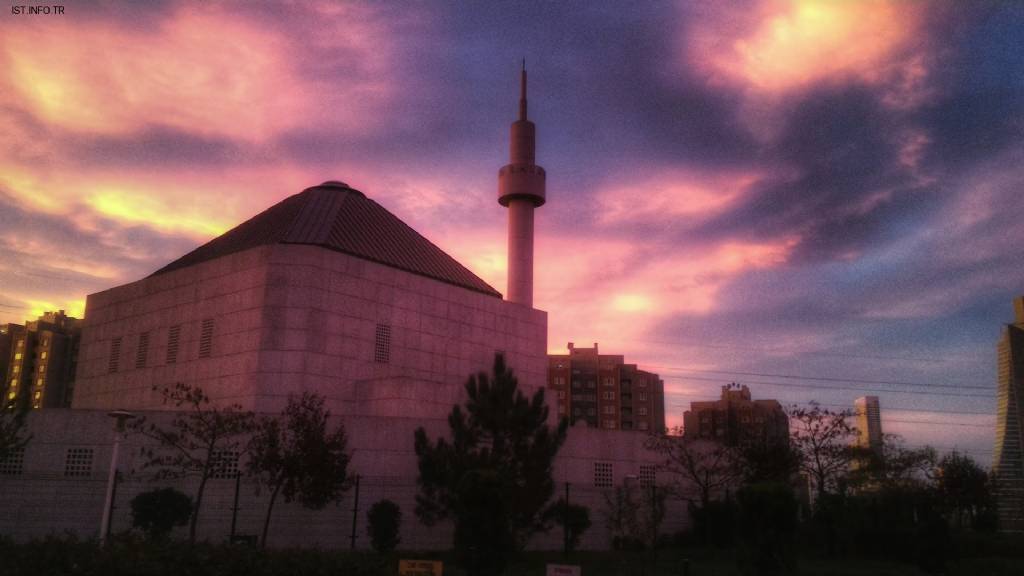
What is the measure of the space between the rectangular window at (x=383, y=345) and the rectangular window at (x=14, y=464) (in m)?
21.6

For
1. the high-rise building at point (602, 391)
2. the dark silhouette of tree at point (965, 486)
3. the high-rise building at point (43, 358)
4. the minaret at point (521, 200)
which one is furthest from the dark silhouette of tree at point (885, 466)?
the high-rise building at point (43, 358)

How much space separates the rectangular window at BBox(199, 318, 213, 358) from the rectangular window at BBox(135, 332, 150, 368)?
20.0 feet

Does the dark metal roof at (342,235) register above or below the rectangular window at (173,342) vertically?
above

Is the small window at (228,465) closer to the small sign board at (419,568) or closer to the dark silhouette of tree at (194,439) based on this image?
the dark silhouette of tree at (194,439)

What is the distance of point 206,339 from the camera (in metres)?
54.4

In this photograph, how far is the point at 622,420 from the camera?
152000 mm

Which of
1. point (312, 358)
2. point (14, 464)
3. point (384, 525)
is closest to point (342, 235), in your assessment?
point (312, 358)

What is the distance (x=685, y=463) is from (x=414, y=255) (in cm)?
2615

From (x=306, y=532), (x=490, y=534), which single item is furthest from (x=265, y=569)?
(x=306, y=532)

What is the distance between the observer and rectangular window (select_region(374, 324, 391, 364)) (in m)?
55.9

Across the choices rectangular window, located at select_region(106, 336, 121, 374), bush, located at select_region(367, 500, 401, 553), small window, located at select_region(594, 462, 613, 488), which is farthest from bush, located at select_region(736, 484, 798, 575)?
rectangular window, located at select_region(106, 336, 121, 374)

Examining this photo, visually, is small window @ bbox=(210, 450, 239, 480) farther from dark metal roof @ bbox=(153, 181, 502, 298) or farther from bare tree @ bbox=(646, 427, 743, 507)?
bare tree @ bbox=(646, 427, 743, 507)

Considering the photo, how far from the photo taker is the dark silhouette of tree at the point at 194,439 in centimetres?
3572

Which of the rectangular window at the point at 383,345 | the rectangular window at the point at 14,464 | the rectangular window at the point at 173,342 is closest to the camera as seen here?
the rectangular window at the point at 14,464
